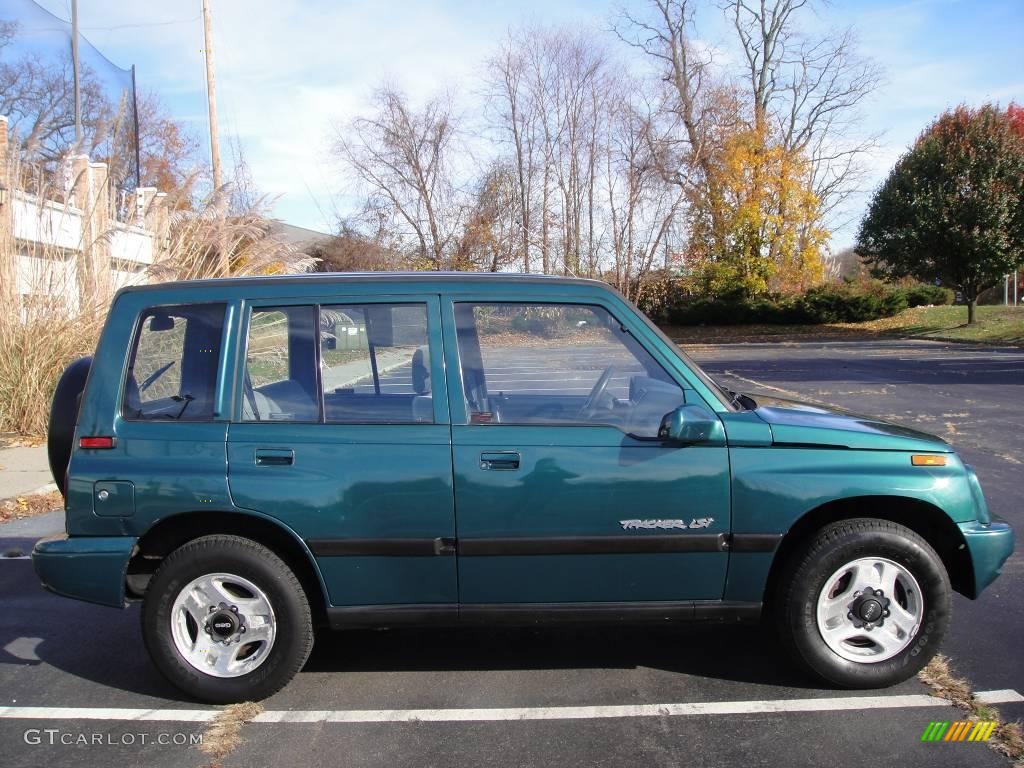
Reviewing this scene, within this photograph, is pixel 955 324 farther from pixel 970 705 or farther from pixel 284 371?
pixel 284 371

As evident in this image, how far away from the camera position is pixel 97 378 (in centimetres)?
358

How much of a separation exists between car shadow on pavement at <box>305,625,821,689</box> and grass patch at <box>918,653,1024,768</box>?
1.84 feet

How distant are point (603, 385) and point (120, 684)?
2.70m

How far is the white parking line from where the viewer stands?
11.2 ft

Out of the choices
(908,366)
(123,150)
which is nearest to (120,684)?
(123,150)

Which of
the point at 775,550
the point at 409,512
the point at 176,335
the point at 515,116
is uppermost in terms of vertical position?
the point at 515,116

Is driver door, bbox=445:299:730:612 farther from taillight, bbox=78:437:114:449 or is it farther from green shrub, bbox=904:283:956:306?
green shrub, bbox=904:283:956:306

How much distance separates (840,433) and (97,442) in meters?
3.23

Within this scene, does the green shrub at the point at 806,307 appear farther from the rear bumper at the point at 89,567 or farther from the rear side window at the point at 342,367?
the rear bumper at the point at 89,567

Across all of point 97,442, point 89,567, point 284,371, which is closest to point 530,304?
point 284,371

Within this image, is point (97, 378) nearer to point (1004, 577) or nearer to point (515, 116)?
point (1004, 577)

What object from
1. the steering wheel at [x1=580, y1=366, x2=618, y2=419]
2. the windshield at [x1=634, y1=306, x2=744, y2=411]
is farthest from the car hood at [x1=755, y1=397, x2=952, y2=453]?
the steering wheel at [x1=580, y1=366, x2=618, y2=419]

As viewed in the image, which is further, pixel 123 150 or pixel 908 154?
pixel 908 154

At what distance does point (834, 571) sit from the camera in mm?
3486
